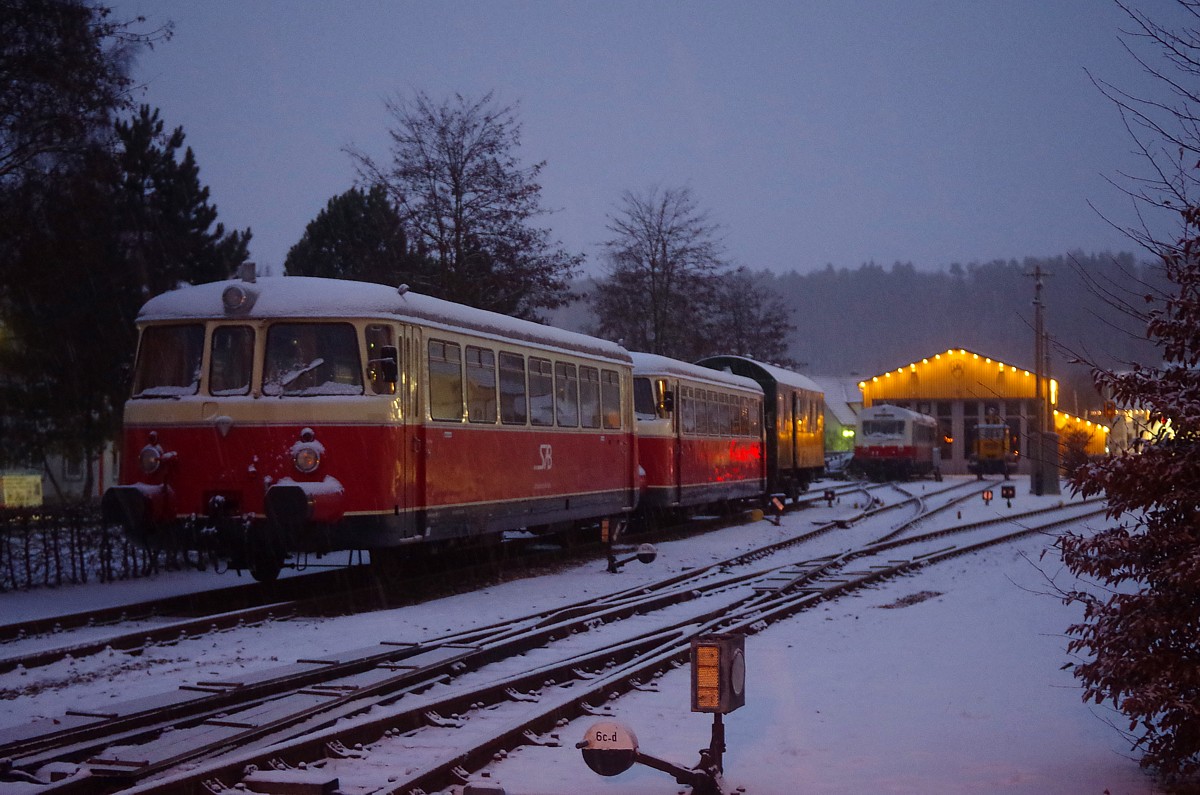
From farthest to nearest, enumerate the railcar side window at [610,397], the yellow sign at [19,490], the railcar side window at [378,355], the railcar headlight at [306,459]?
1. the yellow sign at [19,490]
2. the railcar side window at [610,397]
3. the railcar side window at [378,355]
4. the railcar headlight at [306,459]

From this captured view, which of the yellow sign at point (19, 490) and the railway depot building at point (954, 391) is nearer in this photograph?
the yellow sign at point (19, 490)

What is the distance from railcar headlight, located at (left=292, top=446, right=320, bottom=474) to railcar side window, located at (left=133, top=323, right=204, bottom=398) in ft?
4.44

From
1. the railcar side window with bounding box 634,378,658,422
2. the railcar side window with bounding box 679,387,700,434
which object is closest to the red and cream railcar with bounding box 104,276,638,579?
the railcar side window with bounding box 634,378,658,422

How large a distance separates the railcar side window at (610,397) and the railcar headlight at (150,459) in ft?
24.8

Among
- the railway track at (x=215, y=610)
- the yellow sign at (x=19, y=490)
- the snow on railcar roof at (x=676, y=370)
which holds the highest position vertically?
the snow on railcar roof at (x=676, y=370)

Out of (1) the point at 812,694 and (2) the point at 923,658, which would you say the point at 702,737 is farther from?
(2) the point at 923,658

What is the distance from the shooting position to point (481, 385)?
1391 centimetres

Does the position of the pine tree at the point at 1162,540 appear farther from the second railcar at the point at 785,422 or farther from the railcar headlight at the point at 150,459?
the second railcar at the point at 785,422

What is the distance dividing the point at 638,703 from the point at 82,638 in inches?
201

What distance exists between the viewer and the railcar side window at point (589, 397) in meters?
17.2

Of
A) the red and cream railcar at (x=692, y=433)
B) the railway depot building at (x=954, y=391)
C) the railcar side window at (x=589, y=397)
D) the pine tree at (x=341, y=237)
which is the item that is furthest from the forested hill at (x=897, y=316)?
the railcar side window at (x=589, y=397)

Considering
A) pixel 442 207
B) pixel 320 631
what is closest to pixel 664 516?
pixel 442 207

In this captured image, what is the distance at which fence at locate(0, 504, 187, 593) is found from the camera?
13.5m

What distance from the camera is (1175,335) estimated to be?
237 inches
